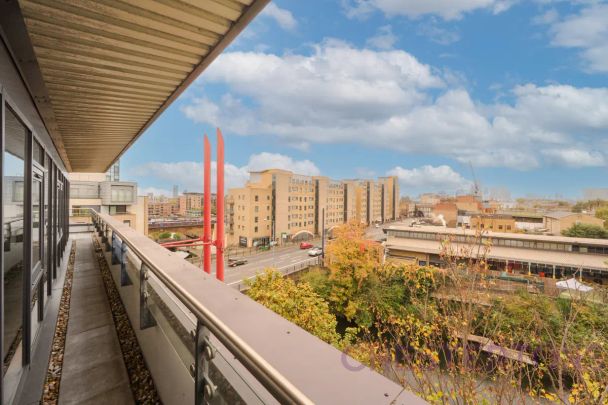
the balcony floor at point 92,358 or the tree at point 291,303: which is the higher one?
the balcony floor at point 92,358

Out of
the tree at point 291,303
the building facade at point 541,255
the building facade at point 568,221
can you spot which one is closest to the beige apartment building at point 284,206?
the building facade at point 541,255

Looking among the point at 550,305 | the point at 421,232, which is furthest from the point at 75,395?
the point at 421,232

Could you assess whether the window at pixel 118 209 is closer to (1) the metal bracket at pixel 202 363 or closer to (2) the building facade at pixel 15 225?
(2) the building facade at pixel 15 225

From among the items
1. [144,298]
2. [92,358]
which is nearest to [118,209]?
[92,358]

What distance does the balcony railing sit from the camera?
1.89 ft

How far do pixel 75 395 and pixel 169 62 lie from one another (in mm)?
2507

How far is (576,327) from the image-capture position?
793cm

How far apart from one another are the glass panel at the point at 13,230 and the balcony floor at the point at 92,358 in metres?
0.39

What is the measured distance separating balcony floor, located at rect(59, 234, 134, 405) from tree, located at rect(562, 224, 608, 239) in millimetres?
30399

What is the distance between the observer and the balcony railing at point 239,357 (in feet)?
1.89

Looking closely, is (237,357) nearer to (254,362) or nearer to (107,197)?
(254,362)

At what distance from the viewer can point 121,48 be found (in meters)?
2.19

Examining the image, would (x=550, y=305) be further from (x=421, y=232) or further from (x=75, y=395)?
(x=75, y=395)

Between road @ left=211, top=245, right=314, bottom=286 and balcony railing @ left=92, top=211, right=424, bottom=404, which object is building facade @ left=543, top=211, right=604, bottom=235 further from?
balcony railing @ left=92, top=211, right=424, bottom=404
